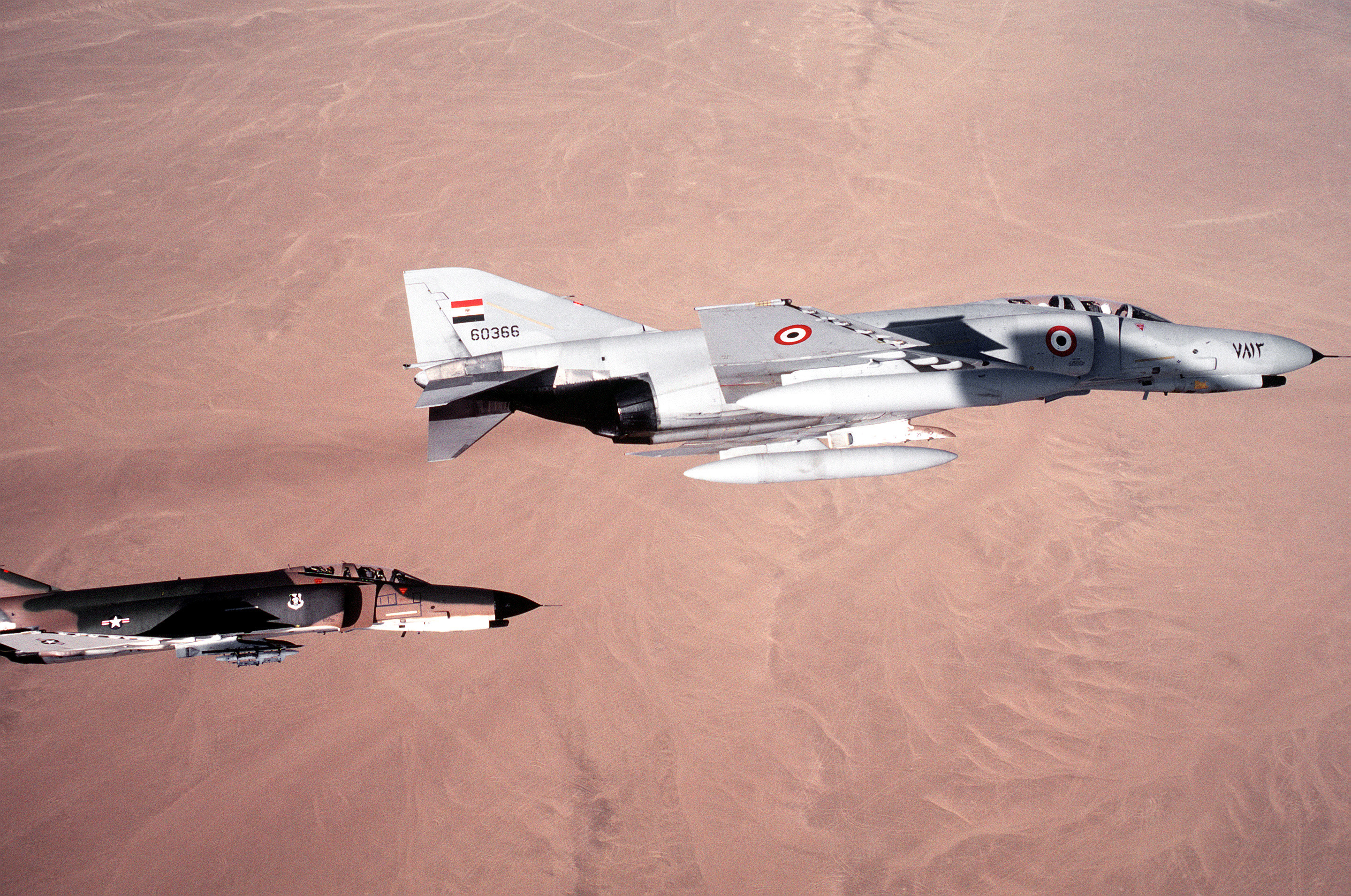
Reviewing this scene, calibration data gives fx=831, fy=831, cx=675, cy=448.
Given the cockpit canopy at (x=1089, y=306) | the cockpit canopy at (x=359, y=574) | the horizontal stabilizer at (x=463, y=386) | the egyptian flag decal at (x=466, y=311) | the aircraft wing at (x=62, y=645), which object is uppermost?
the cockpit canopy at (x=1089, y=306)

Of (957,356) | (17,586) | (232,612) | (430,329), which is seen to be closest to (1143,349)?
(957,356)

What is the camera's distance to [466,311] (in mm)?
17422

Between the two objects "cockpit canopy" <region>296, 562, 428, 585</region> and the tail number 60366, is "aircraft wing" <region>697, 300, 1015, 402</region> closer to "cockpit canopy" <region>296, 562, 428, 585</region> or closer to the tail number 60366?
the tail number 60366

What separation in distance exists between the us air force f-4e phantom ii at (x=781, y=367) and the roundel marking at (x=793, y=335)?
29mm

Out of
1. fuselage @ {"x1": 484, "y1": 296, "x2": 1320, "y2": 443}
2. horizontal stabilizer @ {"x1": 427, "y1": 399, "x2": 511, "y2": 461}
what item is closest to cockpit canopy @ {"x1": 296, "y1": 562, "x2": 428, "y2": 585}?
horizontal stabilizer @ {"x1": 427, "y1": 399, "x2": 511, "y2": 461}

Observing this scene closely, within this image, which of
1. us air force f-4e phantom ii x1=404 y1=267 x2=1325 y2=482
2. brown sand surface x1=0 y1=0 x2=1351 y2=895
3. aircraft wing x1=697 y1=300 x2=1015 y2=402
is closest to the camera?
brown sand surface x1=0 y1=0 x2=1351 y2=895

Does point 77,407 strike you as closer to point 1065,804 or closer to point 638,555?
point 638,555

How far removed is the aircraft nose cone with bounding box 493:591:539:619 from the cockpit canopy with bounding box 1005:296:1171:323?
12.3 metres

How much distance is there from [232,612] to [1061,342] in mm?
16795

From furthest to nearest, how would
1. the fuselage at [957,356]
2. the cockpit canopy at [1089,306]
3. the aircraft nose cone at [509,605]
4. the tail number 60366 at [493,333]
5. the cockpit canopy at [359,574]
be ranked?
the cockpit canopy at [1089,306] → the tail number 60366 at [493,333] → the fuselage at [957,356] → the aircraft nose cone at [509,605] → the cockpit canopy at [359,574]

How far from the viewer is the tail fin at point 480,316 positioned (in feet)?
56.9

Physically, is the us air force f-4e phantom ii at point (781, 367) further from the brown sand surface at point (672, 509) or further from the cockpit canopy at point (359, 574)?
the cockpit canopy at point (359, 574)

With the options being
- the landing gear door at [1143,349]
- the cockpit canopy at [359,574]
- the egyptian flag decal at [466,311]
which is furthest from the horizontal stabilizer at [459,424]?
the landing gear door at [1143,349]

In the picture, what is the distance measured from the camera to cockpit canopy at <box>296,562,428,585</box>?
14383 millimetres
